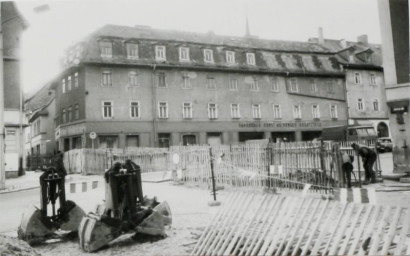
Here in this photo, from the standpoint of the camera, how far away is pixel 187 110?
2619cm

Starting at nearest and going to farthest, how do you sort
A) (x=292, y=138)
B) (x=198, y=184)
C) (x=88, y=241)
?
1. (x=88, y=241)
2. (x=198, y=184)
3. (x=292, y=138)

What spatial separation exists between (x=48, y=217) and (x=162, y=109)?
1976 centimetres

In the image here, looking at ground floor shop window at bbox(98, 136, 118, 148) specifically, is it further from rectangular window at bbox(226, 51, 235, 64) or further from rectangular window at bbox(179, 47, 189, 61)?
rectangular window at bbox(226, 51, 235, 64)

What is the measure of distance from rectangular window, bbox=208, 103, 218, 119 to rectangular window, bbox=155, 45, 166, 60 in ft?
15.8

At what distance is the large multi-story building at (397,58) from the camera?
5652mm

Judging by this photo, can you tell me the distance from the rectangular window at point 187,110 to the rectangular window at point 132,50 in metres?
4.75

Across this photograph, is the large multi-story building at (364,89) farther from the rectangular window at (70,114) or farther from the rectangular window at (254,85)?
the rectangular window at (70,114)

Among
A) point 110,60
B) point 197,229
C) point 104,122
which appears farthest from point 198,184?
point 110,60

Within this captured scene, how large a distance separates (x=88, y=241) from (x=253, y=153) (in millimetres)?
6705

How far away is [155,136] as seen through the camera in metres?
24.7

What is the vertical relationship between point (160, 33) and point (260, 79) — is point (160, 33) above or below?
above

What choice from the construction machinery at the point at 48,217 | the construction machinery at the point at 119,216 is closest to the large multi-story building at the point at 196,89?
the construction machinery at the point at 48,217

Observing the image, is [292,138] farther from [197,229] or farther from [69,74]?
[197,229]

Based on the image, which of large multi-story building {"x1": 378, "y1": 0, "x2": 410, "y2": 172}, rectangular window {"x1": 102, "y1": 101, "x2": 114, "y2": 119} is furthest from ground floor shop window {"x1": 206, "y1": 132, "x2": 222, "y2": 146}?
large multi-story building {"x1": 378, "y1": 0, "x2": 410, "y2": 172}
